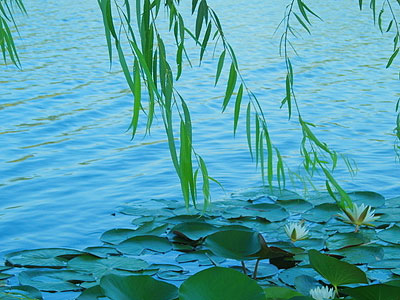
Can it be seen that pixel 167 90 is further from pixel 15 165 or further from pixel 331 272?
pixel 15 165

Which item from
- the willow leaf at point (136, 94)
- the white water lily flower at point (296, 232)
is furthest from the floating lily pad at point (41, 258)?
the willow leaf at point (136, 94)

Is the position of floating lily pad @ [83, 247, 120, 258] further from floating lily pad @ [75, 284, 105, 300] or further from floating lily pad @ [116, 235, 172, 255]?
floating lily pad @ [75, 284, 105, 300]

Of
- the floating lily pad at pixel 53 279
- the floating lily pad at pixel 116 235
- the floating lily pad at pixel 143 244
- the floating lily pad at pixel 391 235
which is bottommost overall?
the floating lily pad at pixel 391 235

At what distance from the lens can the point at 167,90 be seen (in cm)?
131

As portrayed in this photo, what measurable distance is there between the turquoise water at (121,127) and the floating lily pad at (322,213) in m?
0.48

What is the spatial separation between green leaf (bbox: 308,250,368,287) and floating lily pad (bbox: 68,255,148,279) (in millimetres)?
632

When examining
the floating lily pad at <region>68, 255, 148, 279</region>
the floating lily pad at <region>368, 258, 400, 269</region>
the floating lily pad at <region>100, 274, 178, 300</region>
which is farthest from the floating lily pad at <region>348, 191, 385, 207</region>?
the floating lily pad at <region>100, 274, 178, 300</region>

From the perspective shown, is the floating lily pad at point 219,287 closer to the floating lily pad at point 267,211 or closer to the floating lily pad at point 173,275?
the floating lily pad at point 173,275

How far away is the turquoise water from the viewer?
2.76 meters

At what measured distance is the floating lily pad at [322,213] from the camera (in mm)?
2387

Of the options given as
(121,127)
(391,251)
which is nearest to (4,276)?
(391,251)

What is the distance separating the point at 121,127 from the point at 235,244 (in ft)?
7.81

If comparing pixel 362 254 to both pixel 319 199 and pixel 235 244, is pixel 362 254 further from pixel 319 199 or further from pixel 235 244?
pixel 319 199

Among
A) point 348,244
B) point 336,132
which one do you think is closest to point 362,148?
point 336,132
